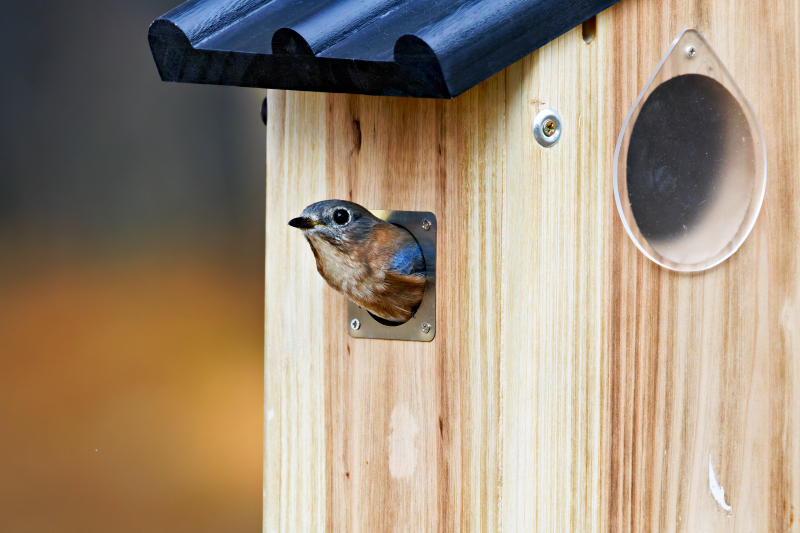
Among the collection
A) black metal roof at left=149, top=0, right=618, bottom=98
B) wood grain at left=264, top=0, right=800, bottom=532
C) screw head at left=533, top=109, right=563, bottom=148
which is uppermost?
black metal roof at left=149, top=0, right=618, bottom=98

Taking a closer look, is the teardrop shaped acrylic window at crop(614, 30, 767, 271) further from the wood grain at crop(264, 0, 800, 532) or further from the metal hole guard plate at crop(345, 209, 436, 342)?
the metal hole guard plate at crop(345, 209, 436, 342)

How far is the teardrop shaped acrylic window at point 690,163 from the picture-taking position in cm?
68

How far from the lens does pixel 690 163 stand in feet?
2.32

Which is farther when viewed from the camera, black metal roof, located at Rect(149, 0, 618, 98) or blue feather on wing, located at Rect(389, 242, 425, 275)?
blue feather on wing, located at Rect(389, 242, 425, 275)

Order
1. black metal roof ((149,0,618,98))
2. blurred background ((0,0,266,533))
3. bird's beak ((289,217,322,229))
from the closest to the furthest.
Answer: black metal roof ((149,0,618,98)) < bird's beak ((289,217,322,229)) < blurred background ((0,0,266,533))

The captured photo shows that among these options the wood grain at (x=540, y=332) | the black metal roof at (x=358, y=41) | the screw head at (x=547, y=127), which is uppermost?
the black metal roof at (x=358, y=41)

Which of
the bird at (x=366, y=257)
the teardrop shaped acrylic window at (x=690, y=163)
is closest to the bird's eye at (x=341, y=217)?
the bird at (x=366, y=257)

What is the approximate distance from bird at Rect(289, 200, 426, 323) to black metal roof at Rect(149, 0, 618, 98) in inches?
4.5

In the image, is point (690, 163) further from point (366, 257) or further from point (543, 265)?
point (366, 257)

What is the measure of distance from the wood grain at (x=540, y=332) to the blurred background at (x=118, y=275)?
54.7 inches

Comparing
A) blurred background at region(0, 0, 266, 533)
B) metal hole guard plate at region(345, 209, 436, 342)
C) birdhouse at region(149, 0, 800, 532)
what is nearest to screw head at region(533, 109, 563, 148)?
birdhouse at region(149, 0, 800, 532)

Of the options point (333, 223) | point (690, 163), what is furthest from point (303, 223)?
point (690, 163)

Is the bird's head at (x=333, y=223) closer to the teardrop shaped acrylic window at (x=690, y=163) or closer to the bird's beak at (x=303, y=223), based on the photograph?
the bird's beak at (x=303, y=223)

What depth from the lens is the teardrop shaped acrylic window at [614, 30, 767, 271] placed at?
26.7 inches
